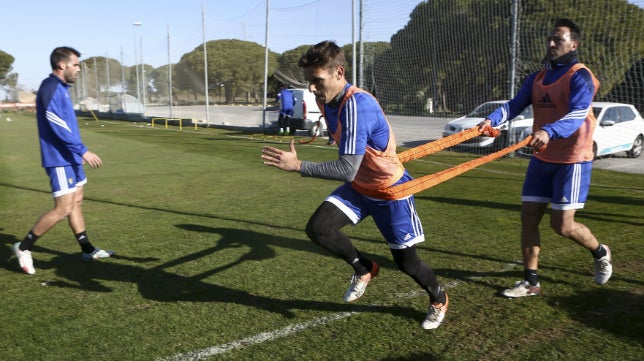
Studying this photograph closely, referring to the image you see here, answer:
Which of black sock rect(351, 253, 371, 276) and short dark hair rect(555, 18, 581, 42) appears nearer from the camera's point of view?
short dark hair rect(555, 18, 581, 42)

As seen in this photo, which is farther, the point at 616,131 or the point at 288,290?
the point at 616,131

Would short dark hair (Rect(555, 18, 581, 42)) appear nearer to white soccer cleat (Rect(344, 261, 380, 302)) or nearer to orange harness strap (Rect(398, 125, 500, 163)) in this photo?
orange harness strap (Rect(398, 125, 500, 163))

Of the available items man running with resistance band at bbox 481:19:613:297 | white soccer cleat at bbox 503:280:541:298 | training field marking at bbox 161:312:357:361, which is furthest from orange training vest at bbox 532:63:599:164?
training field marking at bbox 161:312:357:361

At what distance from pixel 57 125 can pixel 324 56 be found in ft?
9.97

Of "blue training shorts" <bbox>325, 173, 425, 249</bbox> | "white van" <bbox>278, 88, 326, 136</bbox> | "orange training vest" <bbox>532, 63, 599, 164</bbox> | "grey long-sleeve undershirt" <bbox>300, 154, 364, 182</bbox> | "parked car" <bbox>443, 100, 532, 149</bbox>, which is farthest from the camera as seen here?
"white van" <bbox>278, 88, 326, 136</bbox>

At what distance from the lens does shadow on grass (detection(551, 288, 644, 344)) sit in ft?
11.9

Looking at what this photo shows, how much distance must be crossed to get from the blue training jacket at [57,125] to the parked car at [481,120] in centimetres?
1210

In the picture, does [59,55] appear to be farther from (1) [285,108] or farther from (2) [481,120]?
(1) [285,108]

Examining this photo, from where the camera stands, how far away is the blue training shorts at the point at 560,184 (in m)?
4.04

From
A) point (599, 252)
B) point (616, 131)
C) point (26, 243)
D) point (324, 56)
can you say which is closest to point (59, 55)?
point (26, 243)

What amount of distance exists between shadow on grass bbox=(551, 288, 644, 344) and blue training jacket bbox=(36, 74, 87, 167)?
455cm

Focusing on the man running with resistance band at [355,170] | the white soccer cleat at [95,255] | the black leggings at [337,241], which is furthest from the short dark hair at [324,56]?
the white soccer cleat at [95,255]

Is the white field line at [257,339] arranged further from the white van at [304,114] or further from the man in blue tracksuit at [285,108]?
the white van at [304,114]

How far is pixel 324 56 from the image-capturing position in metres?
3.21
